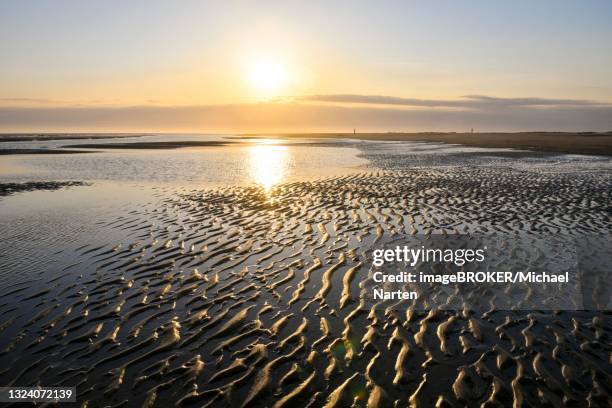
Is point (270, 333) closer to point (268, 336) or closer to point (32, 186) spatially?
point (268, 336)

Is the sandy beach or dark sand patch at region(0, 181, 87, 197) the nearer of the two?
the sandy beach

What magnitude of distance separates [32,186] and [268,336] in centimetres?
3043

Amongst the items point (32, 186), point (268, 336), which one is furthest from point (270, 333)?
point (32, 186)

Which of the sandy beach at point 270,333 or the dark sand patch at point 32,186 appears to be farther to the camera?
the dark sand patch at point 32,186

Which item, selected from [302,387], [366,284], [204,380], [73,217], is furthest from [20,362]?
[73,217]

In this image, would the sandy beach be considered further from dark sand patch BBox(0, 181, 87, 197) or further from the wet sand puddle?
dark sand patch BBox(0, 181, 87, 197)

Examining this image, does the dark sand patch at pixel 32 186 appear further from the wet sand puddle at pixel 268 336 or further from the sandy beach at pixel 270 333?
the wet sand puddle at pixel 268 336

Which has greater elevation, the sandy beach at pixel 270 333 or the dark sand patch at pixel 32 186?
the dark sand patch at pixel 32 186

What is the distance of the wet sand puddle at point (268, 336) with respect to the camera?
253 inches

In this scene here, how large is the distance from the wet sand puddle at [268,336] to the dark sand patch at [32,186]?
62.9 feet

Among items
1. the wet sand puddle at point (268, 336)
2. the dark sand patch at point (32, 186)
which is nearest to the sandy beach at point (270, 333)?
the wet sand puddle at point (268, 336)

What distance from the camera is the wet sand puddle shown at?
643 cm

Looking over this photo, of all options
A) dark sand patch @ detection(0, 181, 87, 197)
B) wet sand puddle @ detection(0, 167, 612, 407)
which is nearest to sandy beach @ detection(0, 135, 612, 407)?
wet sand puddle @ detection(0, 167, 612, 407)

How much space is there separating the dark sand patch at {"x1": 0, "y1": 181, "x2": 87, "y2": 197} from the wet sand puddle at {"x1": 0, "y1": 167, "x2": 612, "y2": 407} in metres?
19.2
